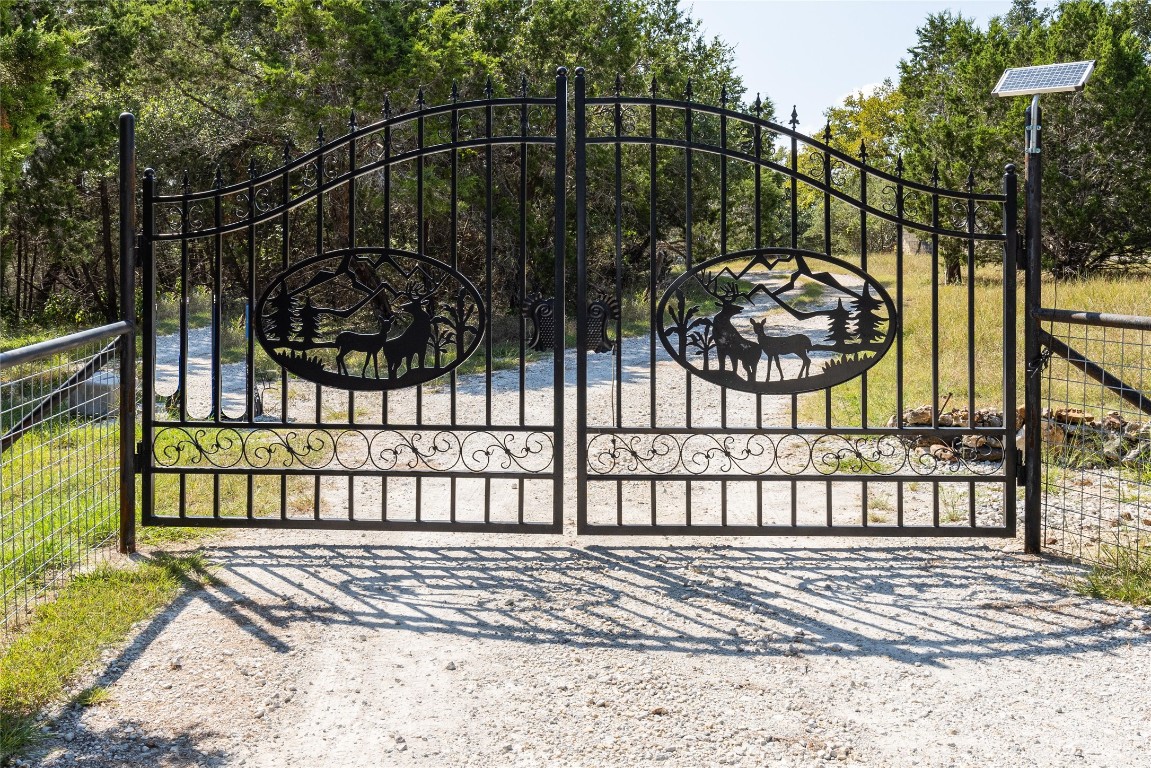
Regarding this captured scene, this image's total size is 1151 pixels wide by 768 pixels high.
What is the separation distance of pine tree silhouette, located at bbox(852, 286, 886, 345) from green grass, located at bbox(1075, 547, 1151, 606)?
1.71 m

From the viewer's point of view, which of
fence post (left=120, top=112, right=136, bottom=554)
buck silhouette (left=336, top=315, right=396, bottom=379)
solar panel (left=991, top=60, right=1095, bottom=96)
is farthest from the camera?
buck silhouette (left=336, top=315, right=396, bottom=379)

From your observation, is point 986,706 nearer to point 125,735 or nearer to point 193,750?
point 193,750

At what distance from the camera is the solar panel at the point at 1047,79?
5.67m

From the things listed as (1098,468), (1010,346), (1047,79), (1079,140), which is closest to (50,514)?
(1010,346)

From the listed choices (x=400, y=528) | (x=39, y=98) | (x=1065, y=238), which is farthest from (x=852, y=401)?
(x=1065, y=238)

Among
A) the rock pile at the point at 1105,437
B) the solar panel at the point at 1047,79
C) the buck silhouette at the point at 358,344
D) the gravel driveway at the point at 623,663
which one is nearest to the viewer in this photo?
the gravel driveway at the point at 623,663

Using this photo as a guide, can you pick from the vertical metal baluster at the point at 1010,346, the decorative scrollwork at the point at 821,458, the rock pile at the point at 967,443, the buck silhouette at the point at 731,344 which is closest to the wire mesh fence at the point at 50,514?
the decorative scrollwork at the point at 821,458

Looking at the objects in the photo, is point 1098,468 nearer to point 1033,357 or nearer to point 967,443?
point 967,443

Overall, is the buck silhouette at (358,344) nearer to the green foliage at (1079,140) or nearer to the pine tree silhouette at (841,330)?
the pine tree silhouette at (841,330)

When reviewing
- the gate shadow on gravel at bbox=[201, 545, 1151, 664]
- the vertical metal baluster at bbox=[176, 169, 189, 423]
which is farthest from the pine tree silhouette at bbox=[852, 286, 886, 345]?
the vertical metal baluster at bbox=[176, 169, 189, 423]

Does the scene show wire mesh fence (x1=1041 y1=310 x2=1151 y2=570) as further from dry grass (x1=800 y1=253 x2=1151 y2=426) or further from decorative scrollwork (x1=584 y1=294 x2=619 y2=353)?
decorative scrollwork (x1=584 y1=294 x2=619 y2=353)

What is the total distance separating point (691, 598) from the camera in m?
5.17

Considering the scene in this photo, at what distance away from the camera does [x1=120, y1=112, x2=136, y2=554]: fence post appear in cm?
577

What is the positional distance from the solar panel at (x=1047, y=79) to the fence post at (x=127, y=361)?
16.6 ft
